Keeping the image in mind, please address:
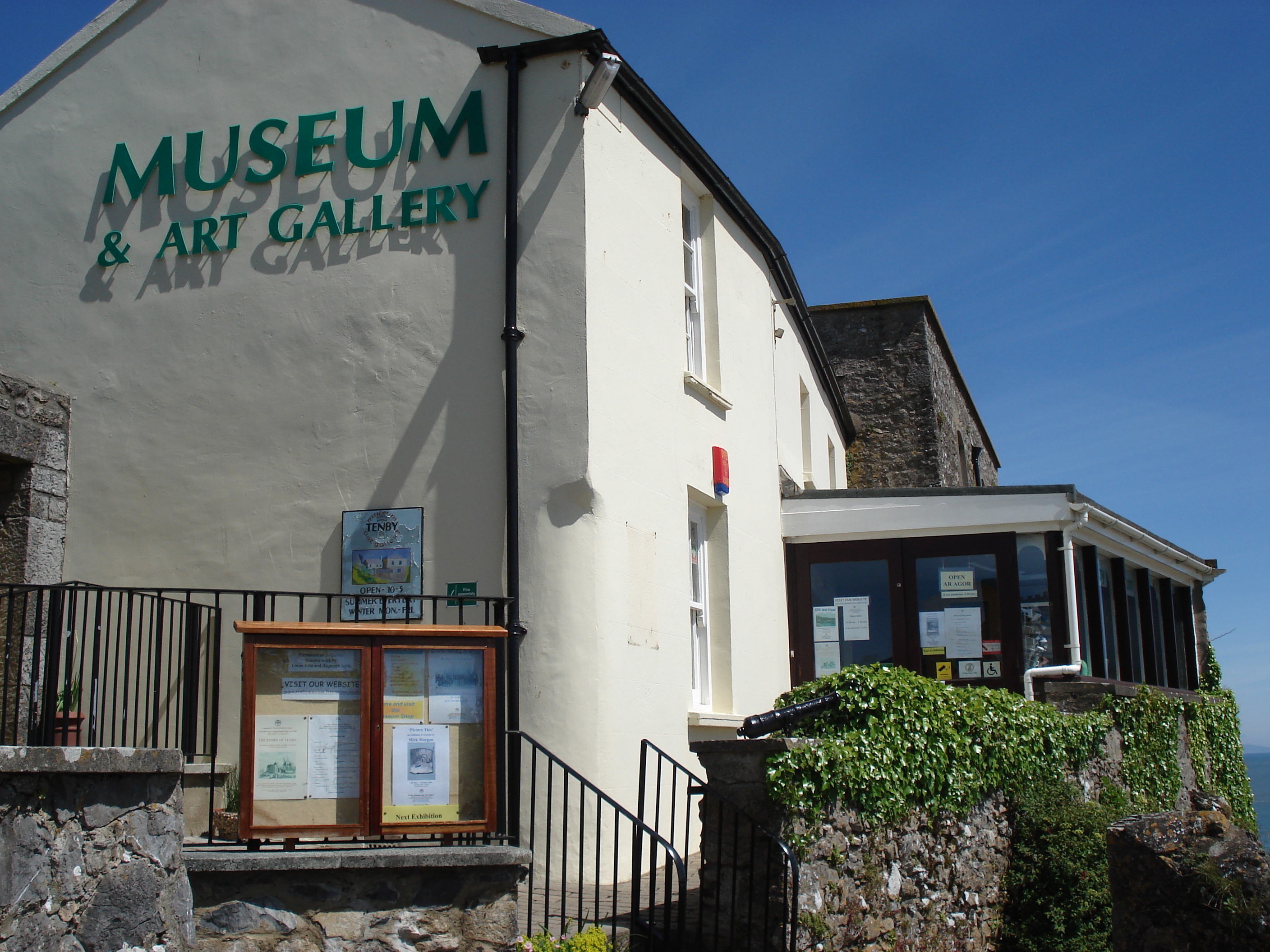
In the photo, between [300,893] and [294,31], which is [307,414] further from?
[300,893]

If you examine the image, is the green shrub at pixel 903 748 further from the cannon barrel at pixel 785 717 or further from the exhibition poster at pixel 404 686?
the exhibition poster at pixel 404 686

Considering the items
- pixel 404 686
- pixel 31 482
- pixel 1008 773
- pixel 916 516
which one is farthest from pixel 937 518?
pixel 31 482

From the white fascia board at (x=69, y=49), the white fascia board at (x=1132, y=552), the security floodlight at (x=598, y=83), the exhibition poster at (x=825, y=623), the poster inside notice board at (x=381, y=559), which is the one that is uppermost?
the white fascia board at (x=69, y=49)

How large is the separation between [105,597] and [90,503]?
2.44 ft

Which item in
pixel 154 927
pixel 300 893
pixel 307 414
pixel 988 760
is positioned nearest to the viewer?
pixel 154 927

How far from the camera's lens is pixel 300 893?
5594 millimetres

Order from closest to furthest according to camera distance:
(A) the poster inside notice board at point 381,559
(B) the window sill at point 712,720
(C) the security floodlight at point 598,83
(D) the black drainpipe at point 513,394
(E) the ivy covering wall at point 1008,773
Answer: (E) the ivy covering wall at point 1008,773 → (D) the black drainpipe at point 513,394 → (C) the security floodlight at point 598,83 → (A) the poster inside notice board at point 381,559 → (B) the window sill at point 712,720

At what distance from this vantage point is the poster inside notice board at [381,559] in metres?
8.51

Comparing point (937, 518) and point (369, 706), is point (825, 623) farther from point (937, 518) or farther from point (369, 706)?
point (369, 706)

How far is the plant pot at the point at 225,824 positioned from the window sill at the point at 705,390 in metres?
4.87

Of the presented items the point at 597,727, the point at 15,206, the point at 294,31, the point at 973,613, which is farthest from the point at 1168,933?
the point at 15,206

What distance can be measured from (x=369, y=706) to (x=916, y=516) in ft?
22.3

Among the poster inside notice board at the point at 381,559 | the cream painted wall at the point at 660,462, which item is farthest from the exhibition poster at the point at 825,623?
the poster inside notice board at the point at 381,559

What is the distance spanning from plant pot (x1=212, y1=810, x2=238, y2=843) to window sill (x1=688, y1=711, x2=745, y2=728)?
3504mm
